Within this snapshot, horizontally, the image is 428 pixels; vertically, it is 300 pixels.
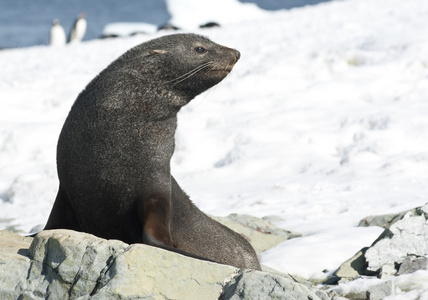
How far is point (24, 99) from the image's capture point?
1456 cm

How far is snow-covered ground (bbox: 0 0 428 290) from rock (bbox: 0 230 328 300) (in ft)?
7.51

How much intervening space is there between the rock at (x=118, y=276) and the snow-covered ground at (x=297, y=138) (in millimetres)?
2289

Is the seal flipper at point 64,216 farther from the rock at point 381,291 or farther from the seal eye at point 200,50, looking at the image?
the rock at point 381,291

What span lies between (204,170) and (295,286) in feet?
22.8

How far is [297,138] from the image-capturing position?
431 inches

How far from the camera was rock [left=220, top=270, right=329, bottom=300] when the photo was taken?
10.6ft

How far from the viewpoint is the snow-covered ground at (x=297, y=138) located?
7.79 m

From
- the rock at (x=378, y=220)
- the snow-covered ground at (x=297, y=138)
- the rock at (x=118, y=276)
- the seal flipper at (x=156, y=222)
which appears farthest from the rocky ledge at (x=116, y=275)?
the rock at (x=378, y=220)

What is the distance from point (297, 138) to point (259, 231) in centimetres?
433

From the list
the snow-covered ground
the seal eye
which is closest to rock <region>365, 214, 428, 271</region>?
the snow-covered ground

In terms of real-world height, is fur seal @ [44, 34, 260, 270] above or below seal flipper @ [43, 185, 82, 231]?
above

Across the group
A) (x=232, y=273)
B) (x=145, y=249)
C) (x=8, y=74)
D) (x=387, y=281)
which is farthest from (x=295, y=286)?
(x=8, y=74)

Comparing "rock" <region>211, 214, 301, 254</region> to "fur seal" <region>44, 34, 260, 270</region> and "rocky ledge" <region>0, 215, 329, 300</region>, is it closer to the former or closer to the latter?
"fur seal" <region>44, 34, 260, 270</region>

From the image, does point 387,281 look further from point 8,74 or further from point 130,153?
point 8,74
